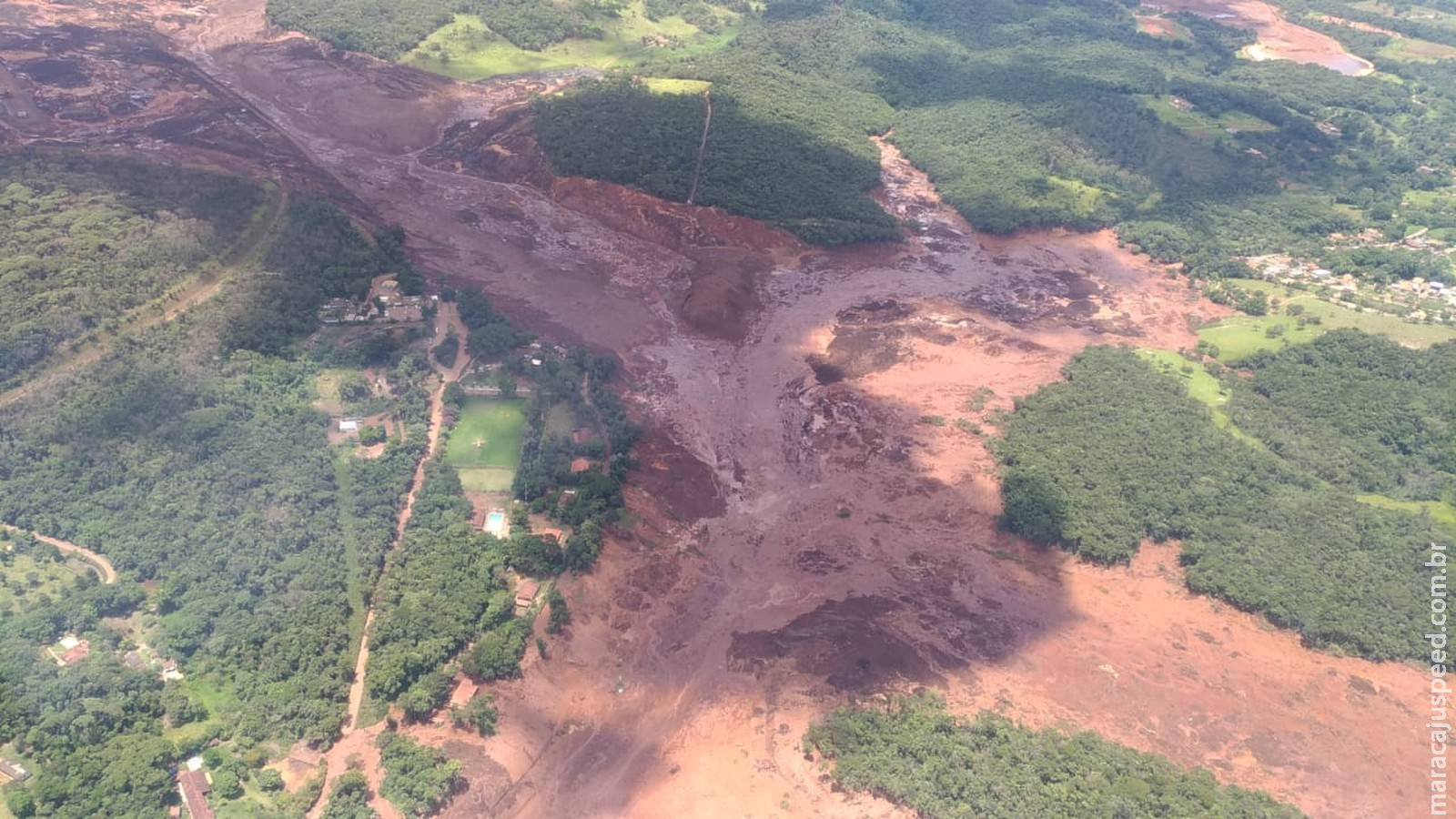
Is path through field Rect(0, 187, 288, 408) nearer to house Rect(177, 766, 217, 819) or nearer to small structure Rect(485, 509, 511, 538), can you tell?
small structure Rect(485, 509, 511, 538)

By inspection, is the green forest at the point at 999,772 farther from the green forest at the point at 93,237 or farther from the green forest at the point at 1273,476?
the green forest at the point at 93,237

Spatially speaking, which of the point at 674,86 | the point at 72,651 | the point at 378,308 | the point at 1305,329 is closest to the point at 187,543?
the point at 72,651

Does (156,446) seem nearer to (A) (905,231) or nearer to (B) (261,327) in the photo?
(B) (261,327)

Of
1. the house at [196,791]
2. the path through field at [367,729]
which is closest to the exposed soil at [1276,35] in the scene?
the path through field at [367,729]

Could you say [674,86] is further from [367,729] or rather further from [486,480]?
[367,729]

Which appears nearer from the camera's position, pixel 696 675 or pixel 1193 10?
pixel 696 675

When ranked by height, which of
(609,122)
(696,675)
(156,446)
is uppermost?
(609,122)

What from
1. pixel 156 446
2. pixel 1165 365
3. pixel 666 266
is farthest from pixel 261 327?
pixel 1165 365

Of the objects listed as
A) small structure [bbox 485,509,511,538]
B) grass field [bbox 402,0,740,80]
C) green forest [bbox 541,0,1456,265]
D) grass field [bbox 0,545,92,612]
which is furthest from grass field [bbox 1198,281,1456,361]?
grass field [bbox 0,545,92,612]
